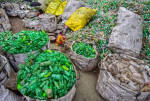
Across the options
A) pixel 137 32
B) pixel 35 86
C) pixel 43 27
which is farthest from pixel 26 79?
pixel 43 27

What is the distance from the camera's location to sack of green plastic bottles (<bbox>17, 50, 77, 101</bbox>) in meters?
1.35

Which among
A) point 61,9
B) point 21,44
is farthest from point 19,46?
point 61,9

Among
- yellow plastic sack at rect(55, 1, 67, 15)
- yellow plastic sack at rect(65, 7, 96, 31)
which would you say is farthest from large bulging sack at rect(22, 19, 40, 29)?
yellow plastic sack at rect(65, 7, 96, 31)

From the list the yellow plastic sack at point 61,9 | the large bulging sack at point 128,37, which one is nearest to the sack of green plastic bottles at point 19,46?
the large bulging sack at point 128,37

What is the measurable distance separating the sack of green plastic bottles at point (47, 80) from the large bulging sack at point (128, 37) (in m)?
1.54

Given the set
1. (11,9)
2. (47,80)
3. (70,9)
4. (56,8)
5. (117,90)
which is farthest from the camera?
(11,9)

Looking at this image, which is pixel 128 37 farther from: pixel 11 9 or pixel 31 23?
pixel 11 9

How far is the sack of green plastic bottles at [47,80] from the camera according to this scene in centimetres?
135

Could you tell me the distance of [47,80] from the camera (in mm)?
1452

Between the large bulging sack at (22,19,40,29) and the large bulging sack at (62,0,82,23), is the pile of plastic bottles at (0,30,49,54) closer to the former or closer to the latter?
the large bulging sack at (62,0,82,23)

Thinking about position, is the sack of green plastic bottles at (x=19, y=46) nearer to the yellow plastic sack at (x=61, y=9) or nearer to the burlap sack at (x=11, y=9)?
the yellow plastic sack at (x=61, y=9)

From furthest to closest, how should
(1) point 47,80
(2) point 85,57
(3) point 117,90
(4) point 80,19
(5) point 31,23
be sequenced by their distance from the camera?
(5) point 31,23 < (4) point 80,19 < (2) point 85,57 < (3) point 117,90 < (1) point 47,80

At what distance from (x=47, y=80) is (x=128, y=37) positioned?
7.69 ft

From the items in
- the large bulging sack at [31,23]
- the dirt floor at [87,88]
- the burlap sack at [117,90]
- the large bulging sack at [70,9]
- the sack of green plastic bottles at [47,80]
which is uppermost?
the large bulging sack at [70,9]
